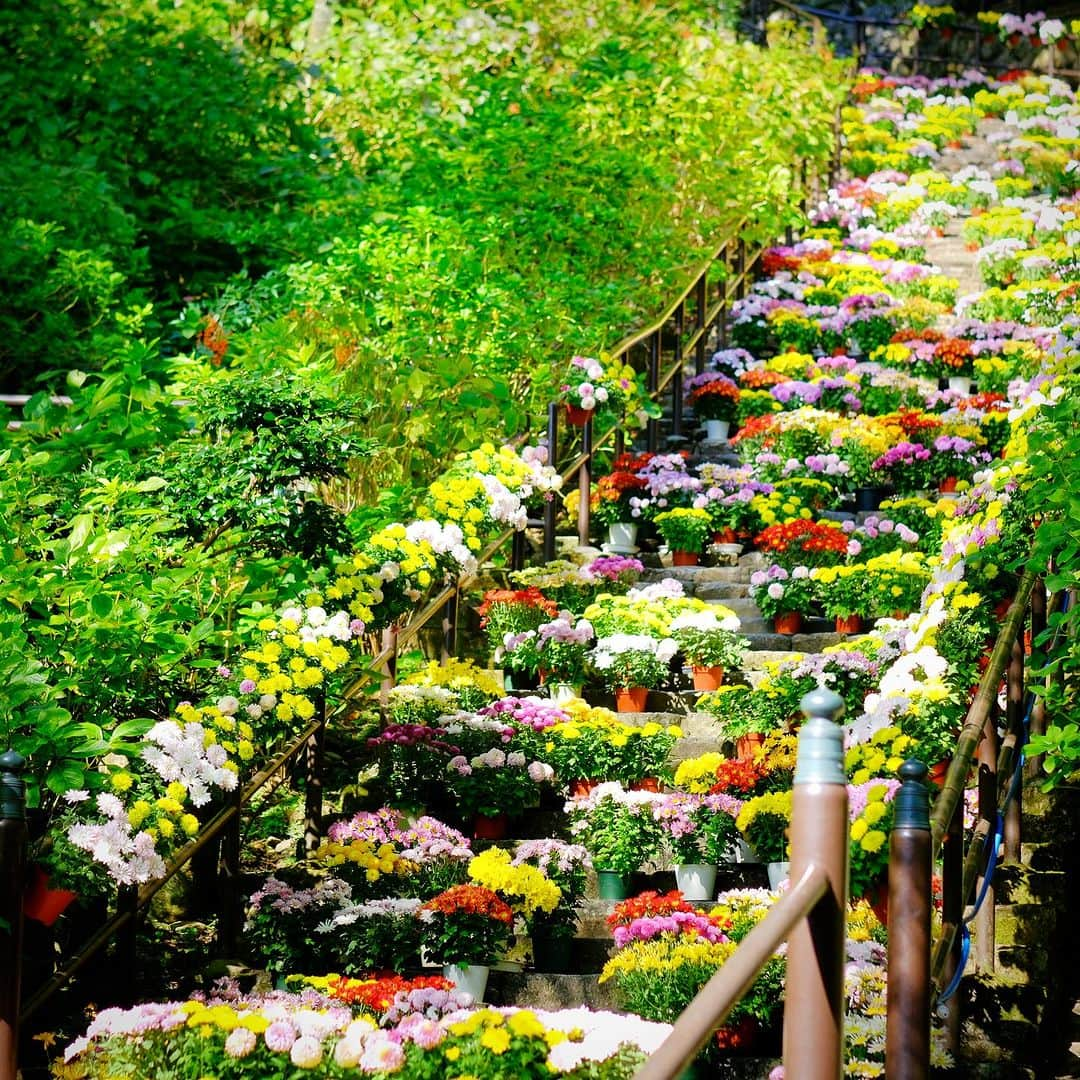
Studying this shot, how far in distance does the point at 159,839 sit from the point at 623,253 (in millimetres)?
9262

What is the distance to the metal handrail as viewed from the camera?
2.06 metres

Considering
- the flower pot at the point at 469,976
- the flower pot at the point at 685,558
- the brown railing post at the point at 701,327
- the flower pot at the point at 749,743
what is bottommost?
the flower pot at the point at 469,976

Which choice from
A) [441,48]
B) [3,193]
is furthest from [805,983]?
[441,48]

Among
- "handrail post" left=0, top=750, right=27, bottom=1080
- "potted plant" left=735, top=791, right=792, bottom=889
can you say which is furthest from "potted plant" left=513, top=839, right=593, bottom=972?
"handrail post" left=0, top=750, right=27, bottom=1080

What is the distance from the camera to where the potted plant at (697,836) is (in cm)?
629

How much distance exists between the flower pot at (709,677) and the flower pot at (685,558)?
80.9 inches

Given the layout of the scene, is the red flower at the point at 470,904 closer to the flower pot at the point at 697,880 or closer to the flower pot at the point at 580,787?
the flower pot at the point at 697,880

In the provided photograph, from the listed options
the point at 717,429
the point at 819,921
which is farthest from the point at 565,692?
the point at 819,921

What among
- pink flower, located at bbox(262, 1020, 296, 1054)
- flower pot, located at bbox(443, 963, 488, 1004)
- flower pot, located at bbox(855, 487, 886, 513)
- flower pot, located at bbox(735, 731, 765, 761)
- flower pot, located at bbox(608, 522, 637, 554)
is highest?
flower pot, located at bbox(855, 487, 886, 513)

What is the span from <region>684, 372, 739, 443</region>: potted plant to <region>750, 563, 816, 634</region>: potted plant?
3580 mm

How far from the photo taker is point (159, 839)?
16.4ft

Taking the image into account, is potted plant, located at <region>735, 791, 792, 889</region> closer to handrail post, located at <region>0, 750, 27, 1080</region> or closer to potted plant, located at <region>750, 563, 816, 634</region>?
potted plant, located at <region>750, 563, 816, 634</region>

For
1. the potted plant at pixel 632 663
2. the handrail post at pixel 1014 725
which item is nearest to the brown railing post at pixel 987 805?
the handrail post at pixel 1014 725

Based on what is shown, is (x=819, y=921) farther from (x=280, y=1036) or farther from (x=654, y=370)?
(x=654, y=370)
